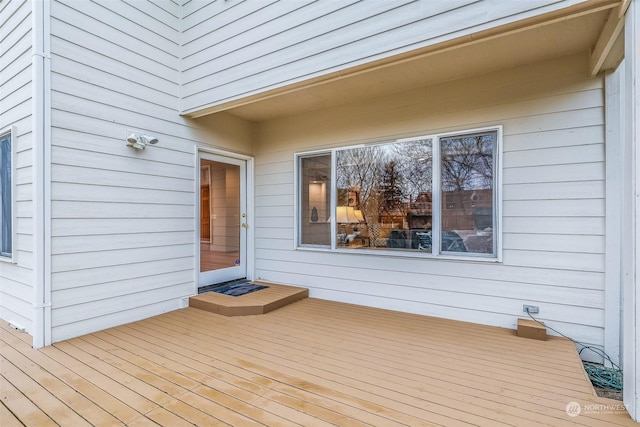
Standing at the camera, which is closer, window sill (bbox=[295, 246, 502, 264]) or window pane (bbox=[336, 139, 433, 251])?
window sill (bbox=[295, 246, 502, 264])

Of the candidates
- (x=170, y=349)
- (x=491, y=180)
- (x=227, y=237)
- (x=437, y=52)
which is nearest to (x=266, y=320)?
(x=170, y=349)

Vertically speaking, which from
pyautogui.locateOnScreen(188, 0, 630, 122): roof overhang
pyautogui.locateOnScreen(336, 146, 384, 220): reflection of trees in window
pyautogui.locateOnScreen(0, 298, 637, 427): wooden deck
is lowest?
pyautogui.locateOnScreen(0, 298, 637, 427): wooden deck

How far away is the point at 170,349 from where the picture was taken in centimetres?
287

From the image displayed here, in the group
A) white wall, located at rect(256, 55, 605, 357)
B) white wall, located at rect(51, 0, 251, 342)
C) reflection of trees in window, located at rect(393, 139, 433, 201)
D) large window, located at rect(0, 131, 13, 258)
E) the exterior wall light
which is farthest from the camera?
reflection of trees in window, located at rect(393, 139, 433, 201)

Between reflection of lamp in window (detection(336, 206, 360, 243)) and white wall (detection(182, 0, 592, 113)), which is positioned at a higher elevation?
white wall (detection(182, 0, 592, 113))

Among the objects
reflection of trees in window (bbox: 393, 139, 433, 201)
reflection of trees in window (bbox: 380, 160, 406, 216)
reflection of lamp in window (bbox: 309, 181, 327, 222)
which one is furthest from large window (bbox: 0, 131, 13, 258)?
reflection of trees in window (bbox: 393, 139, 433, 201)

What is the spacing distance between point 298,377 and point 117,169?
2.92 m

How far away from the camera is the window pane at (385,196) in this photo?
382cm

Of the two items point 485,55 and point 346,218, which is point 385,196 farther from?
point 485,55

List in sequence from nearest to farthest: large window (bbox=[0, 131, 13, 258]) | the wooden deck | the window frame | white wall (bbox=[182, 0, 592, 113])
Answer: the wooden deck → white wall (bbox=[182, 0, 592, 113]) → the window frame → large window (bbox=[0, 131, 13, 258])

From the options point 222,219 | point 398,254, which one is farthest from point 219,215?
point 398,254

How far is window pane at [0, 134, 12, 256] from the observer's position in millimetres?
3461

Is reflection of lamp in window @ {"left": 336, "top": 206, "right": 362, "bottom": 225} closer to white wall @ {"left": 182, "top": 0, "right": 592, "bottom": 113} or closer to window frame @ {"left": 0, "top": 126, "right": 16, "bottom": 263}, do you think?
white wall @ {"left": 182, "top": 0, "right": 592, "bottom": 113}

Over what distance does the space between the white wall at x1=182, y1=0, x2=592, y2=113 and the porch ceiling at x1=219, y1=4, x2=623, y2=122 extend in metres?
0.12
